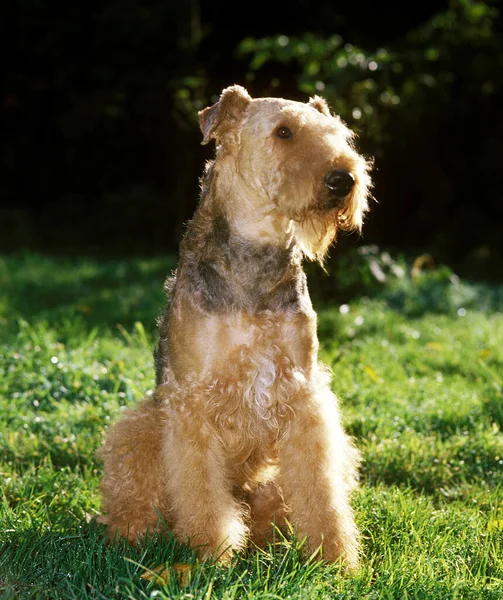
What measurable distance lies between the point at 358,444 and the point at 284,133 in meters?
1.92

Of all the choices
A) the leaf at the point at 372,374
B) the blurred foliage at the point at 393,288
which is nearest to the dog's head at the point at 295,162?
the leaf at the point at 372,374

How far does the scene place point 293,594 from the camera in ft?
7.68

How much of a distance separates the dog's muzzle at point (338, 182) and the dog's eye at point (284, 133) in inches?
9.8

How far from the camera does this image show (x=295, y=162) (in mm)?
2730

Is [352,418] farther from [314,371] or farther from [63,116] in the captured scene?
[63,116]

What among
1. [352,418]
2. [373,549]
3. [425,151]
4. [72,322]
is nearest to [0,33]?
[425,151]

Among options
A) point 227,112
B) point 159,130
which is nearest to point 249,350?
point 227,112

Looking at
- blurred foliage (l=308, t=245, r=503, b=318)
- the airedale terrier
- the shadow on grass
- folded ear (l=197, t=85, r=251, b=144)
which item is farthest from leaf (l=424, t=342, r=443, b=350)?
folded ear (l=197, t=85, r=251, b=144)

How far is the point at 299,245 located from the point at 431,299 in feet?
17.3

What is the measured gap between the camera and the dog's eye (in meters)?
2.79

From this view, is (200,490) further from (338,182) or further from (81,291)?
(81,291)

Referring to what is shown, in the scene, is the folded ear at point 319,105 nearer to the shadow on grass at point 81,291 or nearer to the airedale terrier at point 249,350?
the airedale terrier at point 249,350

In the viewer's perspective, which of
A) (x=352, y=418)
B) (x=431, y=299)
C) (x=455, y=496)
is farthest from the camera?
(x=431, y=299)

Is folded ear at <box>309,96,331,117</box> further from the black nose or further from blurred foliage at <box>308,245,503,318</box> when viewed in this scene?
blurred foliage at <box>308,245,503,318</box>
